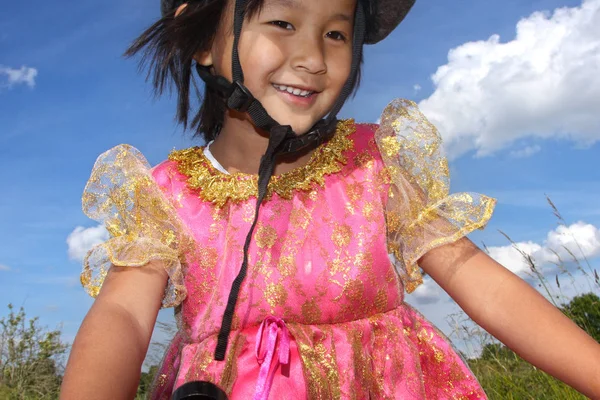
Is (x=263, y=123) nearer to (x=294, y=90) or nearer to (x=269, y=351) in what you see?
(x=294, y=90)

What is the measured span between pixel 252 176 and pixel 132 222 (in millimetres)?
418

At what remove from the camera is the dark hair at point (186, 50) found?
2.28m

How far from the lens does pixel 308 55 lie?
2029 millimetres

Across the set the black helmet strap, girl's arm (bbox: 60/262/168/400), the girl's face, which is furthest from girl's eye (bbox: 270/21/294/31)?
girl's arm (bbox: 60/262/168/400)

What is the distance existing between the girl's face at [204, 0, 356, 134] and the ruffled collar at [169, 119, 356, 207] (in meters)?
0.14

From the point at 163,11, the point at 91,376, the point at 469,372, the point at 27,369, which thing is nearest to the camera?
the point at 91,376

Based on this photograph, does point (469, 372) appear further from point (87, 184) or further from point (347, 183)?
point (87, 184)

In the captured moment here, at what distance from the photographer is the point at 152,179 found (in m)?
2.21

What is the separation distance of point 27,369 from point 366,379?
3.73 m

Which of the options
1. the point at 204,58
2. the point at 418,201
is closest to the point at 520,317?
the point at 418,201

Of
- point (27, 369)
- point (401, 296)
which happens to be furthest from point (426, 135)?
point (27, 369)

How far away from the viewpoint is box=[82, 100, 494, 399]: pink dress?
1908 millimetres

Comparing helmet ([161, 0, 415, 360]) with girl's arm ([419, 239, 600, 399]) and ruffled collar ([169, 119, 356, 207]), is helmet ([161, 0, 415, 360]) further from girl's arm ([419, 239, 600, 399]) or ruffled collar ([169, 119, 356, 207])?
girl's arm ([419, 239, 600, 399])

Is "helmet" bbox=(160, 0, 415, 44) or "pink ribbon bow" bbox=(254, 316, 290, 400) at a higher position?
"helmet" bbox=(160, 0, 415, 44)
